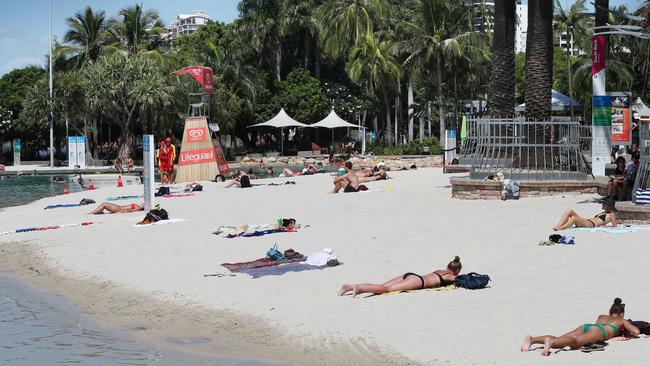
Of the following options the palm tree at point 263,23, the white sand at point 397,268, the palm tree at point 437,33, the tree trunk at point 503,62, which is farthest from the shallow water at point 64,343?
the palm tree at point 263,23

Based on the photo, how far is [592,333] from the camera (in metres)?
7.90

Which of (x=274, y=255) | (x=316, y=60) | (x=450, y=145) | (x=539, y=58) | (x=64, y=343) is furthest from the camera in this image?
(x=316, y=60)

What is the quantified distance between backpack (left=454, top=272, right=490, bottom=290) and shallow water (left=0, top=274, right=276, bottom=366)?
10.6 feet

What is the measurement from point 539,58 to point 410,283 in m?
13.8

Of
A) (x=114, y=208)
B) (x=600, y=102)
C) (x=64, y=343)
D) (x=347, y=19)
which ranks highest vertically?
(x=347, y=19)

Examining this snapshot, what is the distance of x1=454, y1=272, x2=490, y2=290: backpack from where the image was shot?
1055cm

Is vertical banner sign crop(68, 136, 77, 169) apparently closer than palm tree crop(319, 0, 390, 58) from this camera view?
Yes

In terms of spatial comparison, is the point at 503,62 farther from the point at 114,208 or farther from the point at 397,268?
the point at 397,268

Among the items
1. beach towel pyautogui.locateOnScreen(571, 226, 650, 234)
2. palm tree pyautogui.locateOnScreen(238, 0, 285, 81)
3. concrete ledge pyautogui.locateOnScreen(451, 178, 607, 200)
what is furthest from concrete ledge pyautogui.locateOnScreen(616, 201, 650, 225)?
palm tree pyautogui.locateOnScreen(238, 0, 285, 81)

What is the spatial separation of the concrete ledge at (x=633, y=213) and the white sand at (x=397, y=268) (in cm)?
136

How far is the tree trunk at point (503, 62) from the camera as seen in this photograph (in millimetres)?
26453

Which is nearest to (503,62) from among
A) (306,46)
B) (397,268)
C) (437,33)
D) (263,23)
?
(397,268)

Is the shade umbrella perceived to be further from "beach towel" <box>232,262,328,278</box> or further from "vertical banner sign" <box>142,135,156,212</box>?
"beach towel" <box>232,262,328,278</box>

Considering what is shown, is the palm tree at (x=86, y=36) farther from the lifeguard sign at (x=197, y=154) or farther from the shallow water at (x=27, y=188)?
the lifeguard sign at (x=197, y=154)
